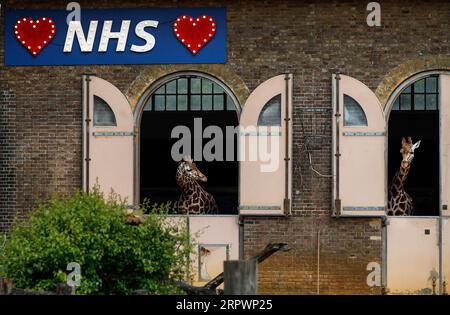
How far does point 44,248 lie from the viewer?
16.8 meters

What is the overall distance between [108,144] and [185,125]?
1.60m

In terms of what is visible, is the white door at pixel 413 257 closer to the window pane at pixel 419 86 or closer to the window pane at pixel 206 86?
the window pane at pixel 419 86

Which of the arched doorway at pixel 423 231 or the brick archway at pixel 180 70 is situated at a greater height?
the brick archway at pixel 180 70

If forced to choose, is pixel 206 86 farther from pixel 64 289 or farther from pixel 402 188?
pixel 64 289

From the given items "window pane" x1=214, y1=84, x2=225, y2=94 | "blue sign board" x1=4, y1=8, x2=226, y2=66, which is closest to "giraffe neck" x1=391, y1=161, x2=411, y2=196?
"window pane" x1=214, y1=84, x2=225, y2=94

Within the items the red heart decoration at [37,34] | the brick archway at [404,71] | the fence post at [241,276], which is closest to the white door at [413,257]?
the brick archway at [404,71]

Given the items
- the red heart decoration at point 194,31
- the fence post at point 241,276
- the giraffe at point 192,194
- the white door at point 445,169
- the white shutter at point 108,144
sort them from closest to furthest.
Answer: the fence post at point 241,276
the white door at point 445,169
the red heart decoration at point 194,31
the white shutter at point 108,144
the giraffe at point 192,194

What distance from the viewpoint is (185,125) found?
22.4 metres

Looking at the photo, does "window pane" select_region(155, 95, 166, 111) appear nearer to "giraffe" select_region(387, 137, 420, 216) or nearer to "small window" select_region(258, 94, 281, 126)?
"small window" select_region(258, 94, 281, 126)

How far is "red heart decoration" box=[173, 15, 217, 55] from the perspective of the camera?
2147 cm

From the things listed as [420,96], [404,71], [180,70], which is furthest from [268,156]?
[420,96]

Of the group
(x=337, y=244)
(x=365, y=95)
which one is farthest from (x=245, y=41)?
(x=337, y=244)

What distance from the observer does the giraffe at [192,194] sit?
21.9 metres

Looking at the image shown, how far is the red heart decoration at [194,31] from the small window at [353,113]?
272cm
